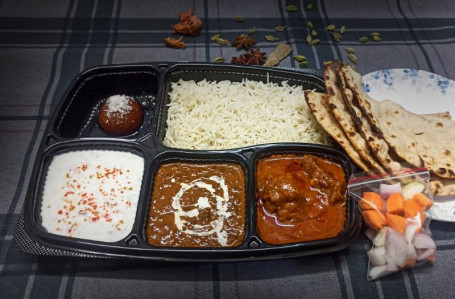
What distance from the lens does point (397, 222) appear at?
2199mm

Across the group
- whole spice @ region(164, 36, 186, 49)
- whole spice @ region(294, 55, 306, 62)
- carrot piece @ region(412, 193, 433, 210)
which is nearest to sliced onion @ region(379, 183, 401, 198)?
carrot piece @ region(412, 193, 433, 210)

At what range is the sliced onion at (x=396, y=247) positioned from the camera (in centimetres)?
215

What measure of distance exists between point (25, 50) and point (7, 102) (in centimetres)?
73

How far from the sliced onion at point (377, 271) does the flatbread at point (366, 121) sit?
1.99ft

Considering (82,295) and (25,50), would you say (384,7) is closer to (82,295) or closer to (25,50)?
(25,50)

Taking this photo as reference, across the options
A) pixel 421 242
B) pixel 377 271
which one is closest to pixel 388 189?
pixel 421 242

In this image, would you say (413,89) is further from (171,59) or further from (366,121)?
(171,59)

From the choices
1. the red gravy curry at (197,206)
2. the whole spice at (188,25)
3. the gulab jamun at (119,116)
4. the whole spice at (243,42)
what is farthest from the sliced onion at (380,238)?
the whole spice at (188,25)

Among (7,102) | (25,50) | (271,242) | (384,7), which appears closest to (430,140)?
(271,242)

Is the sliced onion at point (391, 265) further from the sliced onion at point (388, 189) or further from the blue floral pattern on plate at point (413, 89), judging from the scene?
the blue floral pattern on plate at point (413, 89)

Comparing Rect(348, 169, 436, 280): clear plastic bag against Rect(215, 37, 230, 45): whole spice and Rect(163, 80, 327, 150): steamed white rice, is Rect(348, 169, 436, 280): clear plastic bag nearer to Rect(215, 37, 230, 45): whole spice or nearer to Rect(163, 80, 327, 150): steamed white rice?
Rect(163, 80, 327, 150): steamed white rice

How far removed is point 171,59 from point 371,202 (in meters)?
2.40

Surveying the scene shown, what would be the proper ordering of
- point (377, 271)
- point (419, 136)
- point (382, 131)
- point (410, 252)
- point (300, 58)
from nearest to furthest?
→ point (410, 252) → point (377, 271) → point (382, 131) → point (419, 136) → point (300, 58)

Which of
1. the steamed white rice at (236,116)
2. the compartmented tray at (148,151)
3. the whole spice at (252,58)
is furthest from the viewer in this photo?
the whole spice at (252,58)
